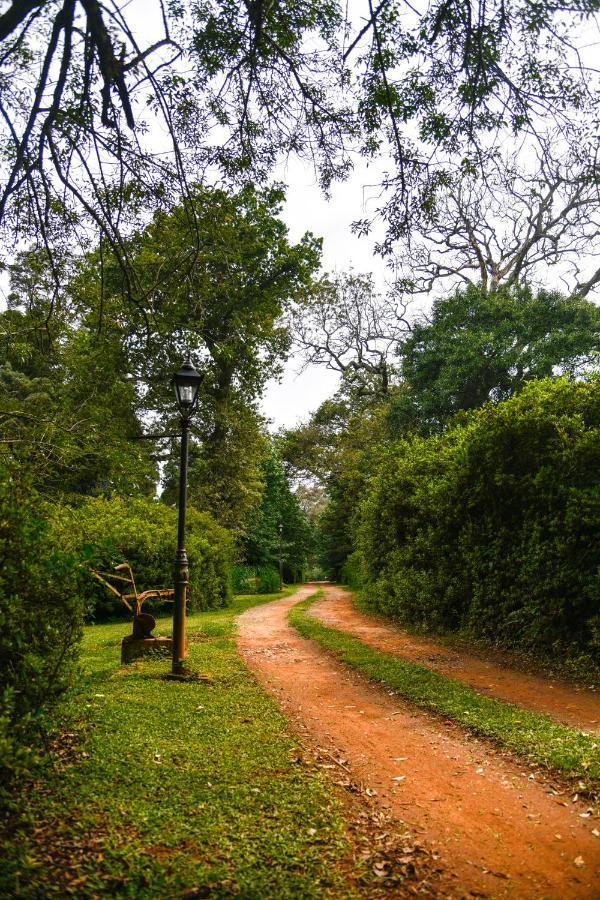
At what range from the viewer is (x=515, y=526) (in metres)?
8.03

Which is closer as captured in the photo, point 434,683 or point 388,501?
point 434,683

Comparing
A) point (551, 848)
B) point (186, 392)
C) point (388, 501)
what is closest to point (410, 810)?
point (551, 848)

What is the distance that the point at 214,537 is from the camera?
1712 centimetres

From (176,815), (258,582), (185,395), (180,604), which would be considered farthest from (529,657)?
(258,582)

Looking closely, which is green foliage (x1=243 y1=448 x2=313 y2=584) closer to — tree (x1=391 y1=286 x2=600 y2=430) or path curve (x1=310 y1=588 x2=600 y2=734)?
tree (x1=391 y1=286 x2=600 y2=430)

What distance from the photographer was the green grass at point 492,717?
377 centimetres

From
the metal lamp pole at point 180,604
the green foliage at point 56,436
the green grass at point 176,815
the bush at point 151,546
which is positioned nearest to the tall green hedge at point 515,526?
the green grass at point 176,815

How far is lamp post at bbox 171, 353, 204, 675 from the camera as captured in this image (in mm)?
6277

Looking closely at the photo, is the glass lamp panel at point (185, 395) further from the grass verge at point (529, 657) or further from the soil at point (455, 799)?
the grass verge at point (529, 657)

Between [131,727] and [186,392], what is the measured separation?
392 centimetres

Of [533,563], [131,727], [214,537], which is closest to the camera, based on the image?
[131,727]

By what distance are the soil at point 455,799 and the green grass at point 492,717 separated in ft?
0.61

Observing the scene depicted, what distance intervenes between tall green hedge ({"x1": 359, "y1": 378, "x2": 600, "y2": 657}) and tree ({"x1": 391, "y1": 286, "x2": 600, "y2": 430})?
7124 millimetres

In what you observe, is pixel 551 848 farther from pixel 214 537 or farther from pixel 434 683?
pixel 214 537
